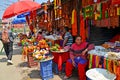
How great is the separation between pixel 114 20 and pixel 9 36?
19.7ft

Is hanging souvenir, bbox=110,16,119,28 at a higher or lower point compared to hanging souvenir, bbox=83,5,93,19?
lower

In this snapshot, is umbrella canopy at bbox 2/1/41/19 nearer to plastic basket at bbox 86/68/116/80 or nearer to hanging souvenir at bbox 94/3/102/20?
hanging souvenir at bbox 94/3/102/20

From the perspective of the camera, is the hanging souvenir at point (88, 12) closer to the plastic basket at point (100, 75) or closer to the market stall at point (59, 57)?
the market stall at point (59, 57)

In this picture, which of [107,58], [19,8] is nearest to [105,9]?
[107,58]

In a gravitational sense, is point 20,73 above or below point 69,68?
below

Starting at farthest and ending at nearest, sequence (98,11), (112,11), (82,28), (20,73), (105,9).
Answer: (20,73) → (82,28) → (98,11) → (105,9) → (112,11)

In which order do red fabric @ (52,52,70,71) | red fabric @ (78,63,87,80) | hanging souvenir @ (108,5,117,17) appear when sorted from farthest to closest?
red fabric @ (52,52,70,71) < red fabric @ (78,63,87,80) < hanging souvenir @ (108,5,117,17)

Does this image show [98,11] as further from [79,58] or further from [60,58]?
[60,58]

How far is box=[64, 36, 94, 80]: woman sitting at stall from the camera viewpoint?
665 centimetres

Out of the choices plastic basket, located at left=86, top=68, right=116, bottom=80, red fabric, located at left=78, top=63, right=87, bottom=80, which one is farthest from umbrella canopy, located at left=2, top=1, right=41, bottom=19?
plastic basket, located at left=86, top=68, right=116, bottom=80

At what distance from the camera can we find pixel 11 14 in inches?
430

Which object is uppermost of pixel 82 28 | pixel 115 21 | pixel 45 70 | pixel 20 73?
pixel 115 21

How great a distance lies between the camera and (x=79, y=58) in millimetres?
6805

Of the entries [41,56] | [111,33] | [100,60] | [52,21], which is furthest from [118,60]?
[52,21]
